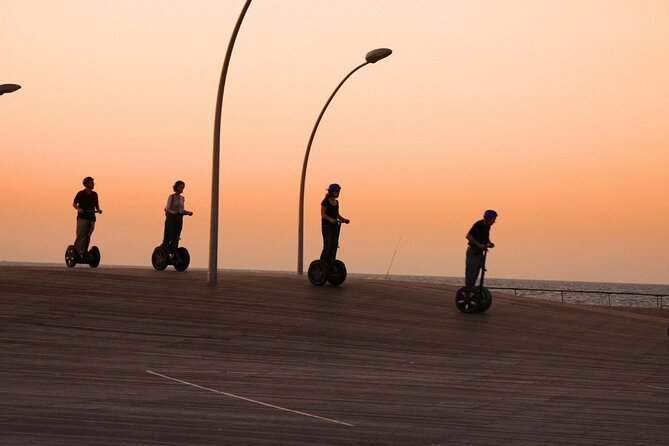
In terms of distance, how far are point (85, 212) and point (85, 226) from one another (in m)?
0.48

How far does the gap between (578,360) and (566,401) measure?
4686 mm

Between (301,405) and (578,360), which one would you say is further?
(578,360)

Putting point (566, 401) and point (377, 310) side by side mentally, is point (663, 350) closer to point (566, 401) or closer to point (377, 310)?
point (377, 310)

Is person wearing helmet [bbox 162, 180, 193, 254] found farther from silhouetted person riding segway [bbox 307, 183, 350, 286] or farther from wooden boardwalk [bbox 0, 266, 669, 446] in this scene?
silhouetted person riding segway [bbox 307, 183, 350, 286]

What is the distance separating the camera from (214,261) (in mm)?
21828

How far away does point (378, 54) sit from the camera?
27828mm

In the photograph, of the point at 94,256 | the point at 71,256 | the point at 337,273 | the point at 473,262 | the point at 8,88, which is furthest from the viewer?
the point at 8,88

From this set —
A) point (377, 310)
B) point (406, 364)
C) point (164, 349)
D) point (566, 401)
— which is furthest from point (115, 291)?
point (566, 401)

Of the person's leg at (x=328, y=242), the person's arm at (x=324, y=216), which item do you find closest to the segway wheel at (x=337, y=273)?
the person's leg at (x=328, y=242)

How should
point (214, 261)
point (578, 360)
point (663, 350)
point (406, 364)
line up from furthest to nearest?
point (214, 261), point (663, 350), point (578, 360), point (406, 364)

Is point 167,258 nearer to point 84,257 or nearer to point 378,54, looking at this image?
point 84,257

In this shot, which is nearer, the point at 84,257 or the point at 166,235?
the point at 166,235

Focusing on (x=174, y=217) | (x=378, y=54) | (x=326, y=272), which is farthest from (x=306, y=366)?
(x=378, y=54)

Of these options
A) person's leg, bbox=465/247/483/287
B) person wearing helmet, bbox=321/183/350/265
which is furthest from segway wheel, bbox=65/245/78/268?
person's leg, bbox=465/247/483/287
